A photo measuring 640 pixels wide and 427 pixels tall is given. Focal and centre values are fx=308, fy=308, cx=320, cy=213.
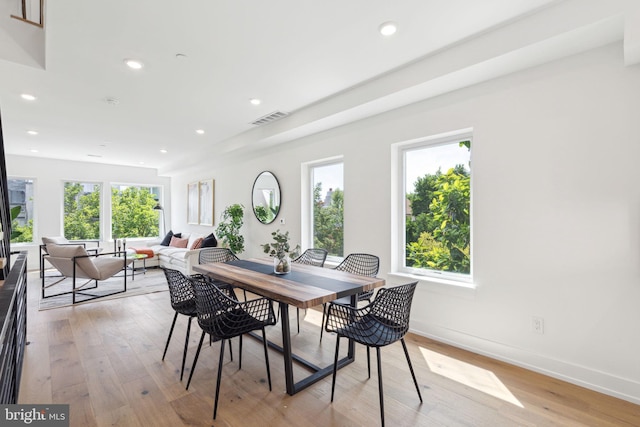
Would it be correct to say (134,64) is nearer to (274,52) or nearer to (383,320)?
(274,52)

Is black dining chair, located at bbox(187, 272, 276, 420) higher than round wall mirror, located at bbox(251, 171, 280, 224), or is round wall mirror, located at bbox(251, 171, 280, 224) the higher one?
round wall mirror, located at bbox(251, 171, 280, 224)

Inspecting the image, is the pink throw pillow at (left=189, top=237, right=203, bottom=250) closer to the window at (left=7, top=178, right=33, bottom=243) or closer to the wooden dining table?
the wooden dining table

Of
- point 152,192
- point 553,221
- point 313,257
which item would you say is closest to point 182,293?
point 313,257

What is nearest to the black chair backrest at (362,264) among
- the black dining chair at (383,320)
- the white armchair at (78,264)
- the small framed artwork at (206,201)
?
the black dining chair at (383,320)

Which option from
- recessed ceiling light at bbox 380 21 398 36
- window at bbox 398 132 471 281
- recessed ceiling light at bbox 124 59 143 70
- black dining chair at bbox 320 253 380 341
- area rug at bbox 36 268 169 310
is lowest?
area rug at bbox 36 268 169 310

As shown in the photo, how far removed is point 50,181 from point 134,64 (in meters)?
6.27

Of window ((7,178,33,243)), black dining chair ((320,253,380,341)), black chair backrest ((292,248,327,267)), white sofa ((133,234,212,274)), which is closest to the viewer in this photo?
black dining chair ((320,253,380,341))

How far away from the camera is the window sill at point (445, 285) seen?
2836 mm

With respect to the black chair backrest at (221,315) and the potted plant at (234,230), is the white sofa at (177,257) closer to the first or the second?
the potted plant at (234,230)

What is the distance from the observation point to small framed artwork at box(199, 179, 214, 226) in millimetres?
6992

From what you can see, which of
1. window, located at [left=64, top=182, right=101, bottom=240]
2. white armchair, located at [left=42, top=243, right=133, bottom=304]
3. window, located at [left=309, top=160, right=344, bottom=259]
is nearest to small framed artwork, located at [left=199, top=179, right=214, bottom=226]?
white armchair, located at [left=42, top=243, right=133, bottom=304]

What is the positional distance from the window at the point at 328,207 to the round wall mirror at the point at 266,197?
2.46 ft

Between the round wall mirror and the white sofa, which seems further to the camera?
the white sofa

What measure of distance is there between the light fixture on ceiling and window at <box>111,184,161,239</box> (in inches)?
292
